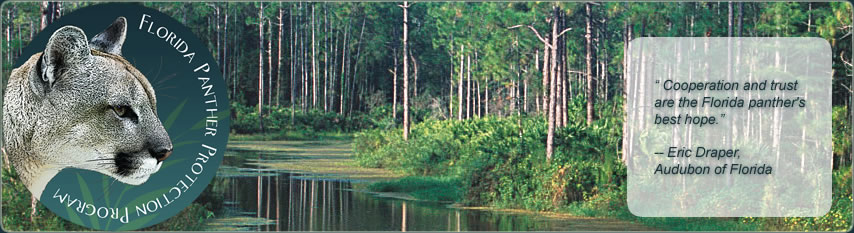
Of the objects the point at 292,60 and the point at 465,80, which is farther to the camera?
the point at 465,80

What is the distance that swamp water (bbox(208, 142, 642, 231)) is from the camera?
575 inches

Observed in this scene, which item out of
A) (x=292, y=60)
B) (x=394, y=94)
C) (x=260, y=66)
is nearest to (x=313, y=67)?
(x=292, y=60)

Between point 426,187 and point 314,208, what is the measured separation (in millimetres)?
2747

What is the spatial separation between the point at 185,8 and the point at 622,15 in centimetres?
798

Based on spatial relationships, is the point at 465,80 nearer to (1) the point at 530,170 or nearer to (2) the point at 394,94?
(2) the point at 394,94

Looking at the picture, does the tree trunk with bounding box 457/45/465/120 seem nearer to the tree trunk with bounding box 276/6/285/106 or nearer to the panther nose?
the tree trunk with bounding box 276/6/285/106

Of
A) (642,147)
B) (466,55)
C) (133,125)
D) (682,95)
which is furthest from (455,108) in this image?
(133,125)

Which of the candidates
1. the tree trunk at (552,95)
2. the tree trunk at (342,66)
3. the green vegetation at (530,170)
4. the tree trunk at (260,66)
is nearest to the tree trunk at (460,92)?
the green vegetation at (530,170)

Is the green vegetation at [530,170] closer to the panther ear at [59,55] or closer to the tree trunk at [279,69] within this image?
the tree trunk at [279,69]

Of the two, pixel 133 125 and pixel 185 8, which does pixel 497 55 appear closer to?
pixel 185 8

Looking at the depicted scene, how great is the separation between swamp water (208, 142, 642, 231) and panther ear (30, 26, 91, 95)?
6.58 metres

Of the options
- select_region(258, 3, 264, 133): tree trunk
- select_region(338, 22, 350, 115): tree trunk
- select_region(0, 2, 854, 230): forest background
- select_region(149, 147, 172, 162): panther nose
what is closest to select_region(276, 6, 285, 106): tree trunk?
A: select_region(0, 2, 854, 230): forest background

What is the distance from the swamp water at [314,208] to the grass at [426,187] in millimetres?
460

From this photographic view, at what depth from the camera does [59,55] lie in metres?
7.21
